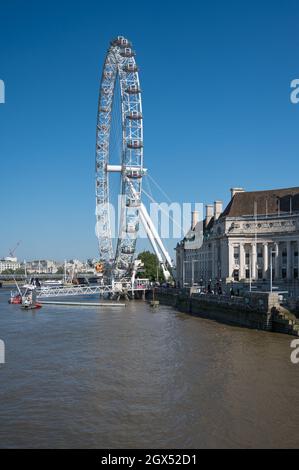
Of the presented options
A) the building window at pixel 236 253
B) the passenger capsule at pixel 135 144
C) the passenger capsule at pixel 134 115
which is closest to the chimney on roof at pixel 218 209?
the building window at pixel 236 253

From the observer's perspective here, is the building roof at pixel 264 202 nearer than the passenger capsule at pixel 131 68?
Yes

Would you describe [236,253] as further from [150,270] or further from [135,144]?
[150,270]

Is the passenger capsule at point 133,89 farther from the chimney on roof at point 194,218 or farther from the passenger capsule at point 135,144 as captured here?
the chimney on roof at point 194,218

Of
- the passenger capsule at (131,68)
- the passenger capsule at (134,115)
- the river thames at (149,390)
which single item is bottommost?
the river thames at (149,390)

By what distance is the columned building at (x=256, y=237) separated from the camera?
47500 millimetres

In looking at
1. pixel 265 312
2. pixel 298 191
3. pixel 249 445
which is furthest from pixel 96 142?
pixel 249 445

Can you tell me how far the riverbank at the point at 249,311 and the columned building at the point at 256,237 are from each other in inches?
338

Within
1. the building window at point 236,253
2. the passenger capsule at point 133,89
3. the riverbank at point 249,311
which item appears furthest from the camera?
the passenger capsule at point 133,89

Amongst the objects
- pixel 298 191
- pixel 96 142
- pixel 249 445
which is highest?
pixel 96 142

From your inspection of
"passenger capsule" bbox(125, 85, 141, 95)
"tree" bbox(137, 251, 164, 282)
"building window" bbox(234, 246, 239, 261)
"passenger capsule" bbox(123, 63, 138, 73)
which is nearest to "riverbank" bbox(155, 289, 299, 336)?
"building window" bbox(234, 246, 239, 261)

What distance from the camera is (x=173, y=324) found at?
32406 millimetres

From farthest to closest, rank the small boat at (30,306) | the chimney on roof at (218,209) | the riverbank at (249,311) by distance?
the chimney on roof at (218,209), the small boat at (30,306), the riverbank at (249,311)

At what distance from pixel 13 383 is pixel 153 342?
30.1 ft

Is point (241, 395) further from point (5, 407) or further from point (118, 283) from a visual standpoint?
point (118, 283)
